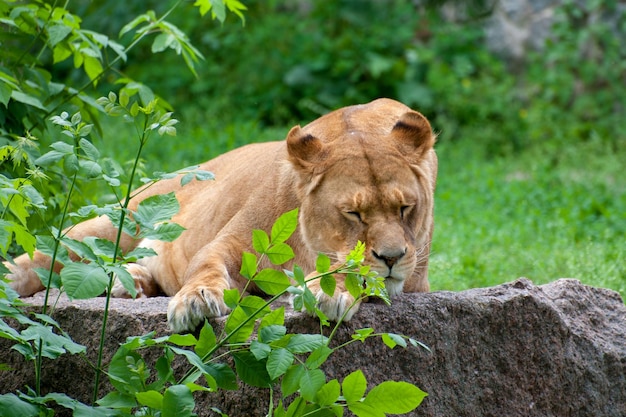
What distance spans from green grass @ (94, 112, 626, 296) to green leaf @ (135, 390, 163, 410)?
115 inches

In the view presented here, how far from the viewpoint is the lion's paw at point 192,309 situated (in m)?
3.28

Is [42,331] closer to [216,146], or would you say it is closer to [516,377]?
[516,377]

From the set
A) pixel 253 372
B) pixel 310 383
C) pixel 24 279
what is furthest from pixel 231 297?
pixel 24 279

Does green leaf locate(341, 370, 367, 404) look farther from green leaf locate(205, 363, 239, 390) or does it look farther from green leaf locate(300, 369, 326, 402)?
green leaf locate(205, 363, 239, 390)

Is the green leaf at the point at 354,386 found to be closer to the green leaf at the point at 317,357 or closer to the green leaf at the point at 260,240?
the green leaf at the point at 317,357

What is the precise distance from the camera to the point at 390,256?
3436 millimetres

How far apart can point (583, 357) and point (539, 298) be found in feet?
1.15

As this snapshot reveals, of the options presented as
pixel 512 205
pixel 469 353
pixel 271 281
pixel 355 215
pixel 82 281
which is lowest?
pixel 512 205

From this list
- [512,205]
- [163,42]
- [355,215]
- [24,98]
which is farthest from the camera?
[512,205]

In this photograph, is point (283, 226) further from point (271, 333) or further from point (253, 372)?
point (253, 372)

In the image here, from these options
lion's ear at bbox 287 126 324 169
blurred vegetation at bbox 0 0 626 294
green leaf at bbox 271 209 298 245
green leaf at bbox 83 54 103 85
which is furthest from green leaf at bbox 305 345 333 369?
blurred vegetation at bbox 0 0 626 294

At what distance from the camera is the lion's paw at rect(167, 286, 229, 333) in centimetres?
328

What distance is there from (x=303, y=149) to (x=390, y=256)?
644 mm

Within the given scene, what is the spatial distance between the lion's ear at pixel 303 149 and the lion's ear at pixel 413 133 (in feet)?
1.05
